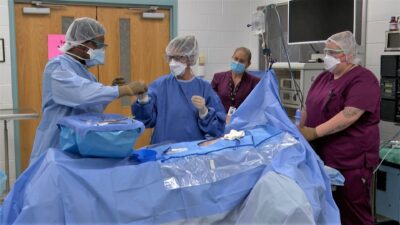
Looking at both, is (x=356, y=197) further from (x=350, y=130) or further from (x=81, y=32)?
(x=81, y=32)

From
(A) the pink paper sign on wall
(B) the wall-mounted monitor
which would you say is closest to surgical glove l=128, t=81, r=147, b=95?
(B) the wall-mounted monitor

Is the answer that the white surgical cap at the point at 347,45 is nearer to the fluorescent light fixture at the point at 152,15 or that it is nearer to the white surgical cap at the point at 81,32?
the white surgical cap at the point at 81,32

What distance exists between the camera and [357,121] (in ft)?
8.10

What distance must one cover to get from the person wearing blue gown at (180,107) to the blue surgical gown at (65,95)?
302 millimetres

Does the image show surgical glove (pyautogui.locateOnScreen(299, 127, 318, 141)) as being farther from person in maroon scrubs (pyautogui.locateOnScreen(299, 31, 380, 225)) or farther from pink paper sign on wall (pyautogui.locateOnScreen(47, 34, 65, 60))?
pink paper sign on wall (pyautogui.locateOnScreen(47, 34, 65, 60))

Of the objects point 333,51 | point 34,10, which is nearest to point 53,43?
point 34,10

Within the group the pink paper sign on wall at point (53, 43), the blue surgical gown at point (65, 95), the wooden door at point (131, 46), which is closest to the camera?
the blue surgical gown at point (65, 95)

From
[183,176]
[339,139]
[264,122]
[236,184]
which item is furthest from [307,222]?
[339,139]

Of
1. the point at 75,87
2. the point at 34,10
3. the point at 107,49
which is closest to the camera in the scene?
the point at 75,87

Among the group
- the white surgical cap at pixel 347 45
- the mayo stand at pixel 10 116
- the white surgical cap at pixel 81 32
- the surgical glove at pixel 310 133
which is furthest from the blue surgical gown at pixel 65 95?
the white surgical cap at pixel 347 45

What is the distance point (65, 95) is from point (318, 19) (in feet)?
7.78

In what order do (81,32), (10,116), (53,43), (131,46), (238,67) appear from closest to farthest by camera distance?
(81,32) → (10,116) → (238,67) → (53,43) → (131,46)

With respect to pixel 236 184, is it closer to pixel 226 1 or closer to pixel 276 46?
pixel 276 46

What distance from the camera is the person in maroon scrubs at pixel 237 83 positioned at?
3543mm
